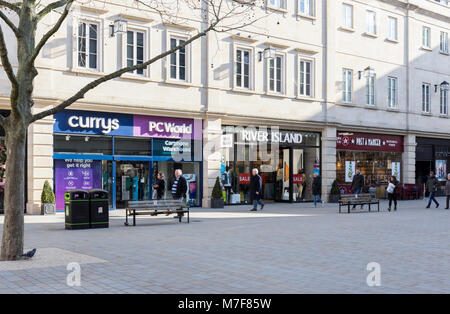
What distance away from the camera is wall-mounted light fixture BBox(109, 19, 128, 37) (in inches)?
807

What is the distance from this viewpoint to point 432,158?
35.0 meters

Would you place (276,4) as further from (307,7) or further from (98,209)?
(98,209)

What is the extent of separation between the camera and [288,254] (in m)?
10.1

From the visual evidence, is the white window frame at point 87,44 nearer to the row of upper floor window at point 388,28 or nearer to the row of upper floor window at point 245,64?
the row of upper floor window at point 245,64

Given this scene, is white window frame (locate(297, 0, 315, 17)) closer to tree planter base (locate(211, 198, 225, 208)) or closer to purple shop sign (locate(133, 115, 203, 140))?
purple shop sign (locate(133, 115, 203, 140))

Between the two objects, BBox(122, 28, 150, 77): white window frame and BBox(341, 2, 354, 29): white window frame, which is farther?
BBox(341, 2, 354, 29): white window frame

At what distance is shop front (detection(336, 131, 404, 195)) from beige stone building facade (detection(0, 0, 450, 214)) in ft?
0.26

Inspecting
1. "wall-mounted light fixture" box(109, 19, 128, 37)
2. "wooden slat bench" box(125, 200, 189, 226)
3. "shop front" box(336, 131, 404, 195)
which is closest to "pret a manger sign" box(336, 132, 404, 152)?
"shop front" box(336, 131, 404, 195)

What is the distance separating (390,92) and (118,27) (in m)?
17.5

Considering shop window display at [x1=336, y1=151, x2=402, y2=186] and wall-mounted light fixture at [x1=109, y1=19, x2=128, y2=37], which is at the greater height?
wall-mounted light fixture at [x1=109, y1=19, x2=128, y2=37]

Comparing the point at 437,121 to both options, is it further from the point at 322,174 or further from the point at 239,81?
the point at 239,81

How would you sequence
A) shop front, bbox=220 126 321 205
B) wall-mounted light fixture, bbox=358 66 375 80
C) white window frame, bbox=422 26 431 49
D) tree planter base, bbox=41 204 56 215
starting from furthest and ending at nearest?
white window frame, bbox=422 26 431 49 < wall-mounted light fixture, bbox=358 66 375 80 < shop front, bbox=220 126 321 205 < tree planter base, bbox=41 204 56 215

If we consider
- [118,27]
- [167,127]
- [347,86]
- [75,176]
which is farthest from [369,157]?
[75,176]

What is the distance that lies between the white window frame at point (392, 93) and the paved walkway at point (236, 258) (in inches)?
651
